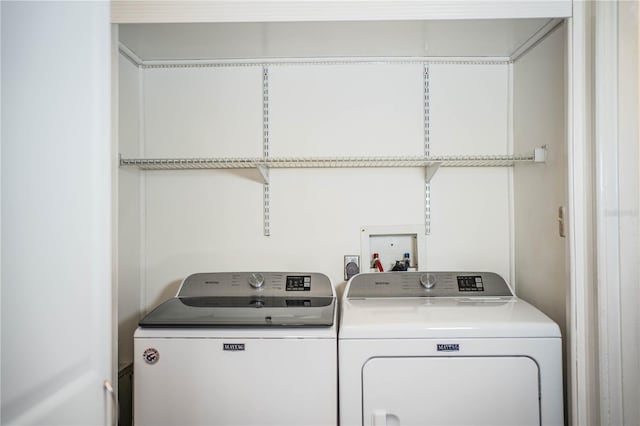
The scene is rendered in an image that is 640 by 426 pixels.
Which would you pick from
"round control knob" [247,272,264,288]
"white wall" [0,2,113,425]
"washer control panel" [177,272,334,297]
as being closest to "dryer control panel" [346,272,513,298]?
"washer control panel" [177,272,334,297]

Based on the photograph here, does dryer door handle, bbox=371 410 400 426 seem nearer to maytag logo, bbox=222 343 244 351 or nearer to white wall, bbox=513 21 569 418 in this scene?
maytag logo, bbox=222 343 244 351

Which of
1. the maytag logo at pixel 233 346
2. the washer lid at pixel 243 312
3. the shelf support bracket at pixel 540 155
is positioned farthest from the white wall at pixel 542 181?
the maytag logo at pixel 233 346

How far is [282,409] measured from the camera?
1.41m

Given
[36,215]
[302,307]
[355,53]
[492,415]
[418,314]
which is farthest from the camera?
[355,53]

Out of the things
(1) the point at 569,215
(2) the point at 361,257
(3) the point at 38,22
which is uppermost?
(3) the point at 38,22

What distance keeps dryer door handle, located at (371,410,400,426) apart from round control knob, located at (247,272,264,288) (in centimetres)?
78

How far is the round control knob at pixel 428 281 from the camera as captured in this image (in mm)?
1879

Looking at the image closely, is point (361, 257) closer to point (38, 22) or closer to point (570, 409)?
point (570, 409)

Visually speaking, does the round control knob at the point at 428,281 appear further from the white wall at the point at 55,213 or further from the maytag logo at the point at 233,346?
the white wall at the point at 55,213

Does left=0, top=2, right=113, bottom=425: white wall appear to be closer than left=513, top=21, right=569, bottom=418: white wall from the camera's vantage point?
Yes

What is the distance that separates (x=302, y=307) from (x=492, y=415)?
2.57 ft

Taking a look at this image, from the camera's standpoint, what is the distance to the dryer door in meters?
1.40

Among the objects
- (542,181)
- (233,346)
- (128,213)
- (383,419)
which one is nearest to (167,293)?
(128,213)

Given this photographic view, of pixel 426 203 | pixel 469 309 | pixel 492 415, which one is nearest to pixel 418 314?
pixel 469 309
